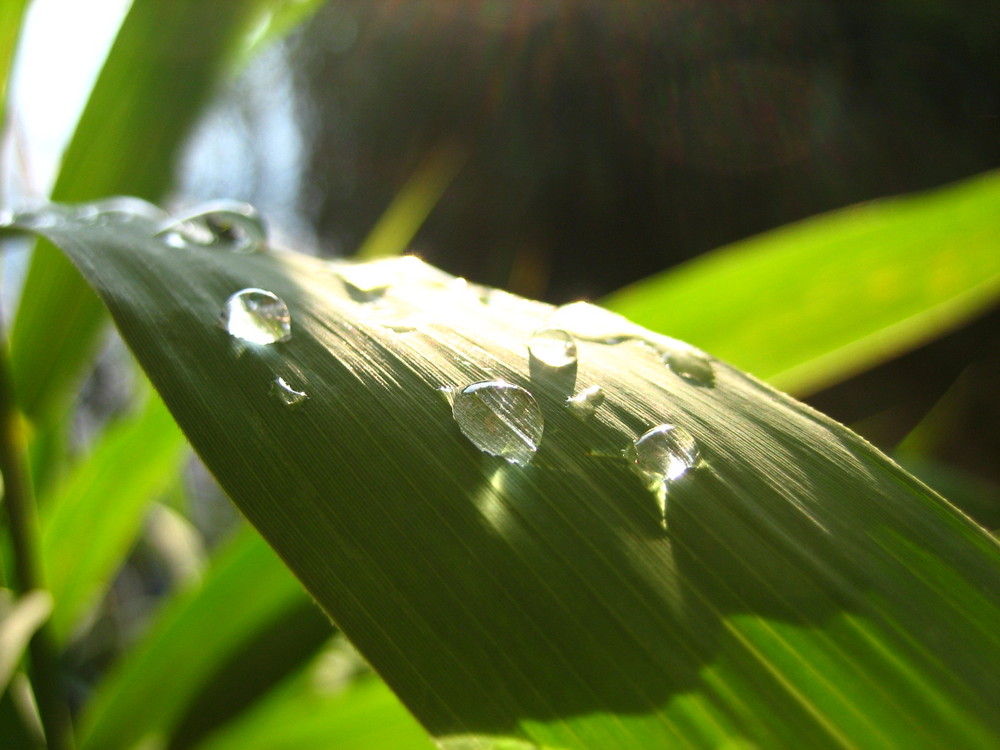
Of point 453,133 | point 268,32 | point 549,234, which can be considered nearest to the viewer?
point 268,32

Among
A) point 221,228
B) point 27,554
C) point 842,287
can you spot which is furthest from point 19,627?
point 842,287


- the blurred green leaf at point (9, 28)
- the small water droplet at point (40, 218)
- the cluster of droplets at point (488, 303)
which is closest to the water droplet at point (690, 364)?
the cluster of droplets at point (488, 303)

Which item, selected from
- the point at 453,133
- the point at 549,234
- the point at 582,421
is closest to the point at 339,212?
the point at 453,133

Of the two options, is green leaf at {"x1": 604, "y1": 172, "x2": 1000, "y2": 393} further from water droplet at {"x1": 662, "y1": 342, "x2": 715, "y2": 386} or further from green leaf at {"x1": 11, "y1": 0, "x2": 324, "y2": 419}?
green leaf at {"x1": 11, "y1": 0, "x2": 324, "y2": 419}

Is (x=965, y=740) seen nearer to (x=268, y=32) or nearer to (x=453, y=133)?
(x=268, y=32)

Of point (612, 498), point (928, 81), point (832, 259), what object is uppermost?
point (612, 498)

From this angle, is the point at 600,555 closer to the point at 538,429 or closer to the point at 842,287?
the point at 538,429

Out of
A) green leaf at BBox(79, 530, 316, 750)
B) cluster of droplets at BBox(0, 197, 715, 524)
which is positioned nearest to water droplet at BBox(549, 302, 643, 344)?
cluster of droplets at BBox(0, 197, 715, 524)
